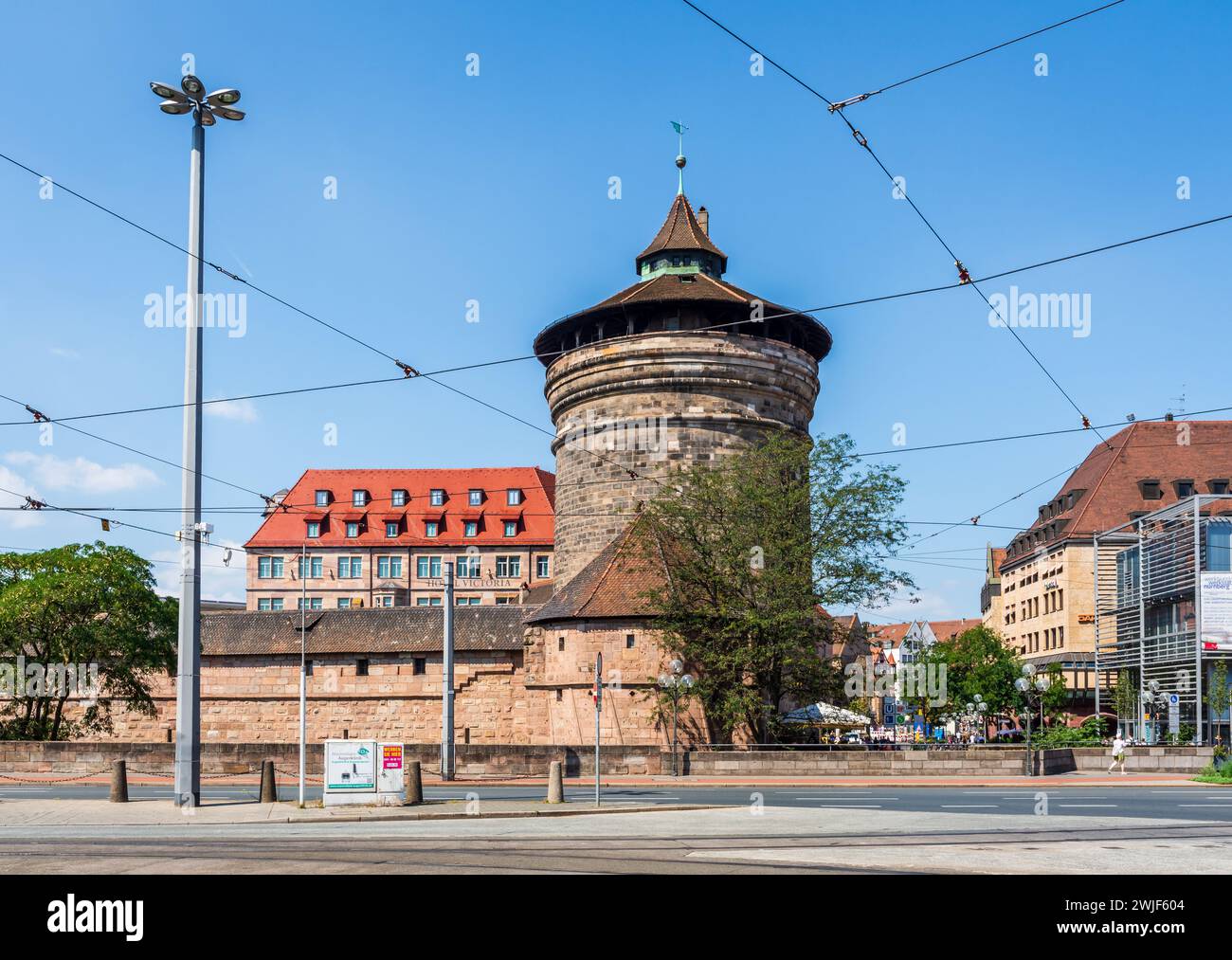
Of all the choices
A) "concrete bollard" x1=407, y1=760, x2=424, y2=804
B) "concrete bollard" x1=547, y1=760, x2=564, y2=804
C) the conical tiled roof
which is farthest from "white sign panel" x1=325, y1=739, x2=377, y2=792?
the conical tiled roof

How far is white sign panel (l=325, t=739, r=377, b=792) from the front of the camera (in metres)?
19.5

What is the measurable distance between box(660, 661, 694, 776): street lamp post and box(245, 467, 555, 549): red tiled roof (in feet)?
157

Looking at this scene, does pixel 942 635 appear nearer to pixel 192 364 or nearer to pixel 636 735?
pixel 636 735

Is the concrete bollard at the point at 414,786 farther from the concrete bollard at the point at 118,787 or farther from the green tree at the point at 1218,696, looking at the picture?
the green tree at the point at 1218,696

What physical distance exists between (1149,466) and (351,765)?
59.4 m

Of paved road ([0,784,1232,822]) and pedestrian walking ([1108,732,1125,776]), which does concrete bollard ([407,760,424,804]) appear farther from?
pedestrian walking ([1108,732,1125,776])

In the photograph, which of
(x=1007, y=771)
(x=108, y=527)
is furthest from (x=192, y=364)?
(x=1007, y=771)

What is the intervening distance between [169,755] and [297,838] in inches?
889

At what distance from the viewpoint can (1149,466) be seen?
68.4 meters

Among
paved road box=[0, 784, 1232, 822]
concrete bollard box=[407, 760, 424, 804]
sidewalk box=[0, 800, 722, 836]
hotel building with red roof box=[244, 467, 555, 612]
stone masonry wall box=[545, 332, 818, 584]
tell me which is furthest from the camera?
hotel building with red roof box=[244, 467, 555, 612]

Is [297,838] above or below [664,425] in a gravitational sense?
below

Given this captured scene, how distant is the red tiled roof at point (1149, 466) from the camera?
6750 centimetres

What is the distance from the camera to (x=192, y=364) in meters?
19.6
